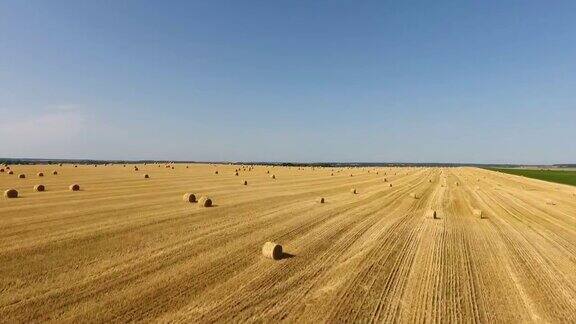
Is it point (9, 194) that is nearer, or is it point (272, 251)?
point (272, 251)

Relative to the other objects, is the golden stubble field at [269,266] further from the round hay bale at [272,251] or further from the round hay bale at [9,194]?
the round hay bale at [9,194]

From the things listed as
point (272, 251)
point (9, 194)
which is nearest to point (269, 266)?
point (272, 251)

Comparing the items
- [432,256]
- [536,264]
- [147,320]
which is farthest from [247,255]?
[536,264]

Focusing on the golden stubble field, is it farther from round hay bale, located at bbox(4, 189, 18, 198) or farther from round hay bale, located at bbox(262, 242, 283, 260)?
round hay bale, located at bbox(4, 189, 18, 198)

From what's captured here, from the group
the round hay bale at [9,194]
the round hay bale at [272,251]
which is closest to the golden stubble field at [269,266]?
the round hay bale at [272,251]

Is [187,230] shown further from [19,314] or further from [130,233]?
[19,314]

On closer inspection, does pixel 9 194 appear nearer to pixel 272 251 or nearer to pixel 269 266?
pixel 272 251

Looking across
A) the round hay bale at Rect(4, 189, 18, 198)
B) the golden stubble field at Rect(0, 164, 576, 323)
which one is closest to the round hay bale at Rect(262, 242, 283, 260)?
the golden stubble field at Rect(0, 164, 576, 323)
